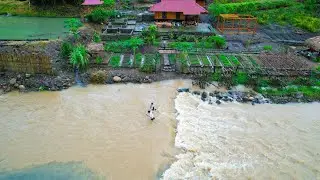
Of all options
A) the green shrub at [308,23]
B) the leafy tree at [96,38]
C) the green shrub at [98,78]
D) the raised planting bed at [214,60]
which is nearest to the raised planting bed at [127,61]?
the green shrub at [98,78]

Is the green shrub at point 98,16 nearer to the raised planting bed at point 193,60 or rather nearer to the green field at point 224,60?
the raised planting bed at point 193,60

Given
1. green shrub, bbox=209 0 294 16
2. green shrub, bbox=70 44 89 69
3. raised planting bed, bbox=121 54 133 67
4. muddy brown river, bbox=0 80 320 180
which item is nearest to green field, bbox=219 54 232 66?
muddy brown river, bbox=0 80 320 180

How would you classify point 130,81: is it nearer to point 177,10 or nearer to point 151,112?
point 151,112

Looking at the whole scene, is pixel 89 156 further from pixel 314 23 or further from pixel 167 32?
pixel 314 23

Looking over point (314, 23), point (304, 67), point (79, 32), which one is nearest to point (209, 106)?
point (304, 67)

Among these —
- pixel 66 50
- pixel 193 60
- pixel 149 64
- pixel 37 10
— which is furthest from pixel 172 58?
pixel 37 10

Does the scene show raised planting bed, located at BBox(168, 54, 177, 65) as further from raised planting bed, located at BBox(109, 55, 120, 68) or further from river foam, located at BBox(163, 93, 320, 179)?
river foam, located at BBox(163, 93, 320, 179)
